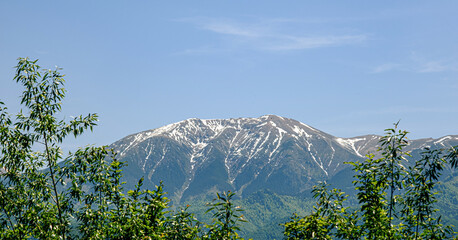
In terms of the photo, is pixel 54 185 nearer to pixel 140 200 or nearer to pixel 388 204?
pixel 140 200

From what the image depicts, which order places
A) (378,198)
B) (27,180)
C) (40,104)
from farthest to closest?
1. (27,180)
2. (40,104)
3. (378,198)

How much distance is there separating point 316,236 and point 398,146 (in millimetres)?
7174

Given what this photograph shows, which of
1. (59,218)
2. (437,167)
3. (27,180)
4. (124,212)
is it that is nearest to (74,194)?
(59,218)

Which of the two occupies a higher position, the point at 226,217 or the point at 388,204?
the point at 226,217

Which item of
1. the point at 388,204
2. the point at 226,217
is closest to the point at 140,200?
the point at 226,217

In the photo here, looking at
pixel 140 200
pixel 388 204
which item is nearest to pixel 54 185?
pixel 140 200

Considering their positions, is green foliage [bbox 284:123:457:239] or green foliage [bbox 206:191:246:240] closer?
green foliage [bbox 206:191:246:240]

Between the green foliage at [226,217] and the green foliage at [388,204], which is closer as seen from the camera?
the green foliage at [226,217]

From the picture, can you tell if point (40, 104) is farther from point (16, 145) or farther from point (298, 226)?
point (298, 226)

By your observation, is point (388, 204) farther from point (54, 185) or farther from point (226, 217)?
point (54, 185)

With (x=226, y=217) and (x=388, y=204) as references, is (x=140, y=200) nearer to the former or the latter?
(x=226, y=217)

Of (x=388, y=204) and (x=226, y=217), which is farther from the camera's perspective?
(x=388, y=204)

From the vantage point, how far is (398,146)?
1043 inches

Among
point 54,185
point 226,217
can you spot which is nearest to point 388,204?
point 226,217
